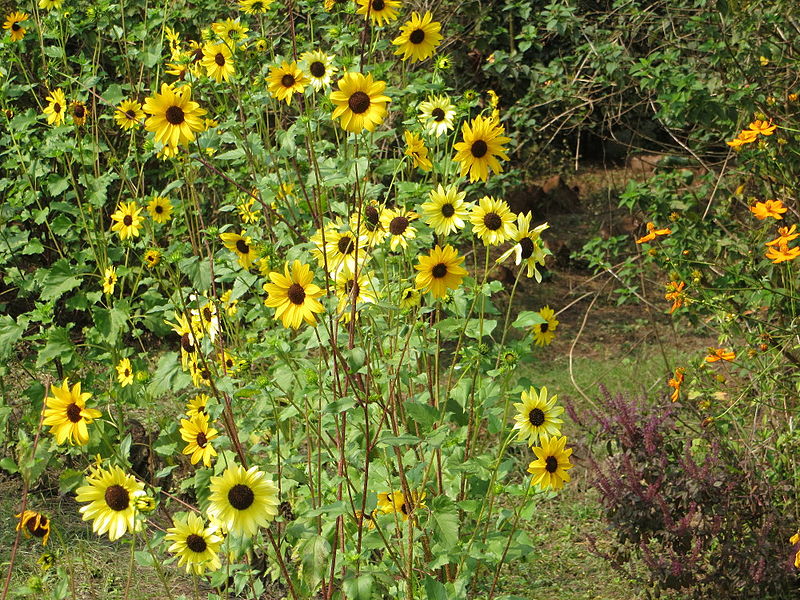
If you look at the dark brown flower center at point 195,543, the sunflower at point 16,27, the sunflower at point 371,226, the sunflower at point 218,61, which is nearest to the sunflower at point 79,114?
the sunflower at point 16,27

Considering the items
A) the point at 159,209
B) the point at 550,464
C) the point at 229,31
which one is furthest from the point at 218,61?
the point at 550,464

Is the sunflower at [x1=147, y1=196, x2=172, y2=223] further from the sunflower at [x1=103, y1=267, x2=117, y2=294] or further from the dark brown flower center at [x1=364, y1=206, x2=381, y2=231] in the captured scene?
the dark brown flower center at [x1=364, y1=206, x2=381, y2=231]

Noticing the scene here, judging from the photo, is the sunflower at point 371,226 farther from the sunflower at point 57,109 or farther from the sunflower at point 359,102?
the sunflower at point 57,109

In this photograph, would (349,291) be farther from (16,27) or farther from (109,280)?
(16,27)

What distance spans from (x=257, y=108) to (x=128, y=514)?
1303mm

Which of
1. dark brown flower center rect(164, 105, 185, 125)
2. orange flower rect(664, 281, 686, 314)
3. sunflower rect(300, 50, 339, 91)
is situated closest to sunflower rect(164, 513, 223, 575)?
dark brown flower center rect(164, 105, 185, 125)

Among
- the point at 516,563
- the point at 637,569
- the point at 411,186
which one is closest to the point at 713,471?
the point at 637,569

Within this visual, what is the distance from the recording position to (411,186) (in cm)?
232

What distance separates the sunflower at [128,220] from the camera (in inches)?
121

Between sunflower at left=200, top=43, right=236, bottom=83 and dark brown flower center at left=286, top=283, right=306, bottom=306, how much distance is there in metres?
1.02

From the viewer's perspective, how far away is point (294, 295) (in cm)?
188

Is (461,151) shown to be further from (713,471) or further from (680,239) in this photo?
(680,239)

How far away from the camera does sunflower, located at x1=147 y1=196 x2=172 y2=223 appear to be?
3215 millimetres

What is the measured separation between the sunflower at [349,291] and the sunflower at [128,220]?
3.86ft
